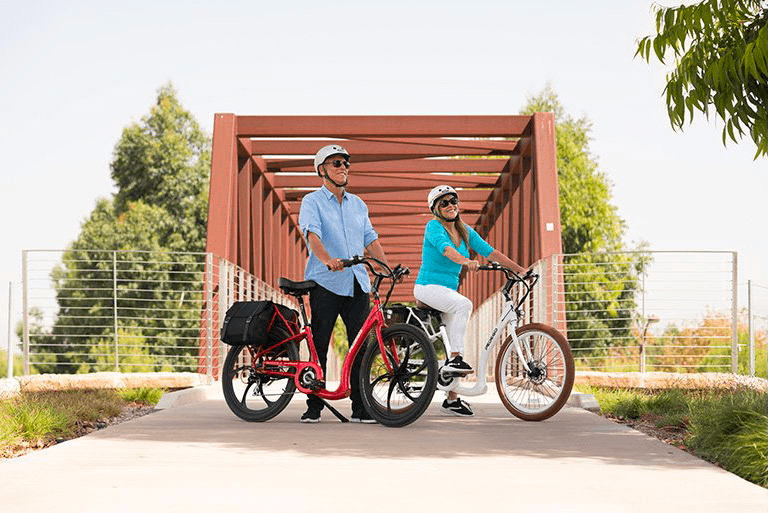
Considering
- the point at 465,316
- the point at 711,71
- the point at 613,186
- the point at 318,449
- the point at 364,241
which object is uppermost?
the point at 613,186

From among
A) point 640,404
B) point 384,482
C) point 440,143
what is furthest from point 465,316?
point 440,143

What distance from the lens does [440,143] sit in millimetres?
17266

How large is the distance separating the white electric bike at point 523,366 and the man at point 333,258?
28cm

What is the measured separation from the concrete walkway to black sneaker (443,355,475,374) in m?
0.49

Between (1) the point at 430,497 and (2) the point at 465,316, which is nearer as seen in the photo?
(1) the point at 430,497

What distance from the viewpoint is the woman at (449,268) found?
745cm

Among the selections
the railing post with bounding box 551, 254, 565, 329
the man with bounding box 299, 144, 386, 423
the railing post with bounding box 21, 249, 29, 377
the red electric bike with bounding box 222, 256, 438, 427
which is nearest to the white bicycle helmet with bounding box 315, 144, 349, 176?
the man with bounding box 299, 144, 386, 423

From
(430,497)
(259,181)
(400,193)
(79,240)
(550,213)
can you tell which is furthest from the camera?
(79,240)

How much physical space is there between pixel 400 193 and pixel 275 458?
1697 cm

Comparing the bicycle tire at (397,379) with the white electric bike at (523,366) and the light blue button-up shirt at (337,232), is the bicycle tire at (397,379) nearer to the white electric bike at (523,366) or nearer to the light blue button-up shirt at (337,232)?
the white electric bike at (523,366)

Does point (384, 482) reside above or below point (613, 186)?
below

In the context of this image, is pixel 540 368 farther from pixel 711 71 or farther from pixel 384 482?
pixel 384 482

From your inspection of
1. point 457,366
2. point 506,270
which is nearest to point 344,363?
point 457,366

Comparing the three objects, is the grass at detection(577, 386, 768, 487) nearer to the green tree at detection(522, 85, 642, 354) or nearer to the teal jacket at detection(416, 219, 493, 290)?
the teal jacket at detection(416, 219, 493, 290)
